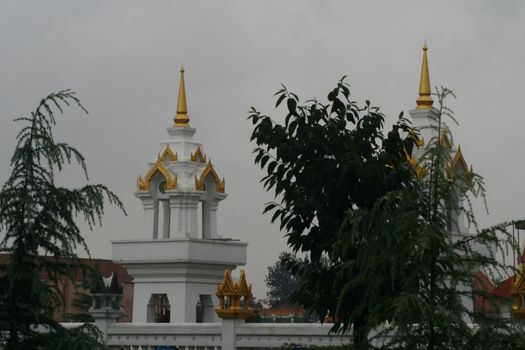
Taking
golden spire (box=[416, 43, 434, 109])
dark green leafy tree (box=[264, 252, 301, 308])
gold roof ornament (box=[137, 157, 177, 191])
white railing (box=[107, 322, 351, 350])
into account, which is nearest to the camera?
white railing (box=[107, 322, 351, 350])

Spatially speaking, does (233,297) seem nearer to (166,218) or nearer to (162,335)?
(162,335)

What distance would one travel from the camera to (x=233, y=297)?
2375 cm

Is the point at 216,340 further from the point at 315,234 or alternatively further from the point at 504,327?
the point at 504,327

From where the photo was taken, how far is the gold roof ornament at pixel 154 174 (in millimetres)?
37906

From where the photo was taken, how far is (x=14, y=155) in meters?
13.5

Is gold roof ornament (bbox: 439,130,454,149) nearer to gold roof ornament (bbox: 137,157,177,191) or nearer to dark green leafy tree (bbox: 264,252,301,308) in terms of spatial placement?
gold roof ornament (bbox: 137,157,177,191)

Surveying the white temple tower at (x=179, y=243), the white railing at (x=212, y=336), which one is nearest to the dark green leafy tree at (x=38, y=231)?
the white railing at (x=212, y=336)

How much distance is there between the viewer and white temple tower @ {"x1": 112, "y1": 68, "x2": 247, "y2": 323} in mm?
36812

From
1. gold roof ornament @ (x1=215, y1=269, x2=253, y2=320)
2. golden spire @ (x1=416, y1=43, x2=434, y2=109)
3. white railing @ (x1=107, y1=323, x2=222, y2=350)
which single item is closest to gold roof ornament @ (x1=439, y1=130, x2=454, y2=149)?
gold roof ornament @ (x1=215, y1=269, x2=253, y2=320)

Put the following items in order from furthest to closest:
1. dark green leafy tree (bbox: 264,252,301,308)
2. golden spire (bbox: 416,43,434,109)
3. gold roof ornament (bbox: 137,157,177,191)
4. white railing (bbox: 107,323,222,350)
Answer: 1. dark green leafy tree (bbox: 264,252,301,308)
2. gold roof ornament (bbox: 137,157,177,191)
3. golden spire (bbox: 416,43,434,109)
4. white railing (bbox: 107,323,222,350)

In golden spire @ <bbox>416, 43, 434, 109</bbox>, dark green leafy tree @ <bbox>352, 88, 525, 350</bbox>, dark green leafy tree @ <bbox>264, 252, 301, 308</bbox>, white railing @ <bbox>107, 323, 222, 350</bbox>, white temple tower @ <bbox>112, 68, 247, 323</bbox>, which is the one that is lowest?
dark green leafy tree @ <bbox>352, 88, 525, 350</bbox>

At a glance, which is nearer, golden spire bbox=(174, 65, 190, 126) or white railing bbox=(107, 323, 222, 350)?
white railing bbox=(107, 323, 222, 350)

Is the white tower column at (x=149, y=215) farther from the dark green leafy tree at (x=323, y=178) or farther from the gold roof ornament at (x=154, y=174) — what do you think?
the dark green leafy tree at (x=323, y=178)

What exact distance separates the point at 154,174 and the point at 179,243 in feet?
9.21
